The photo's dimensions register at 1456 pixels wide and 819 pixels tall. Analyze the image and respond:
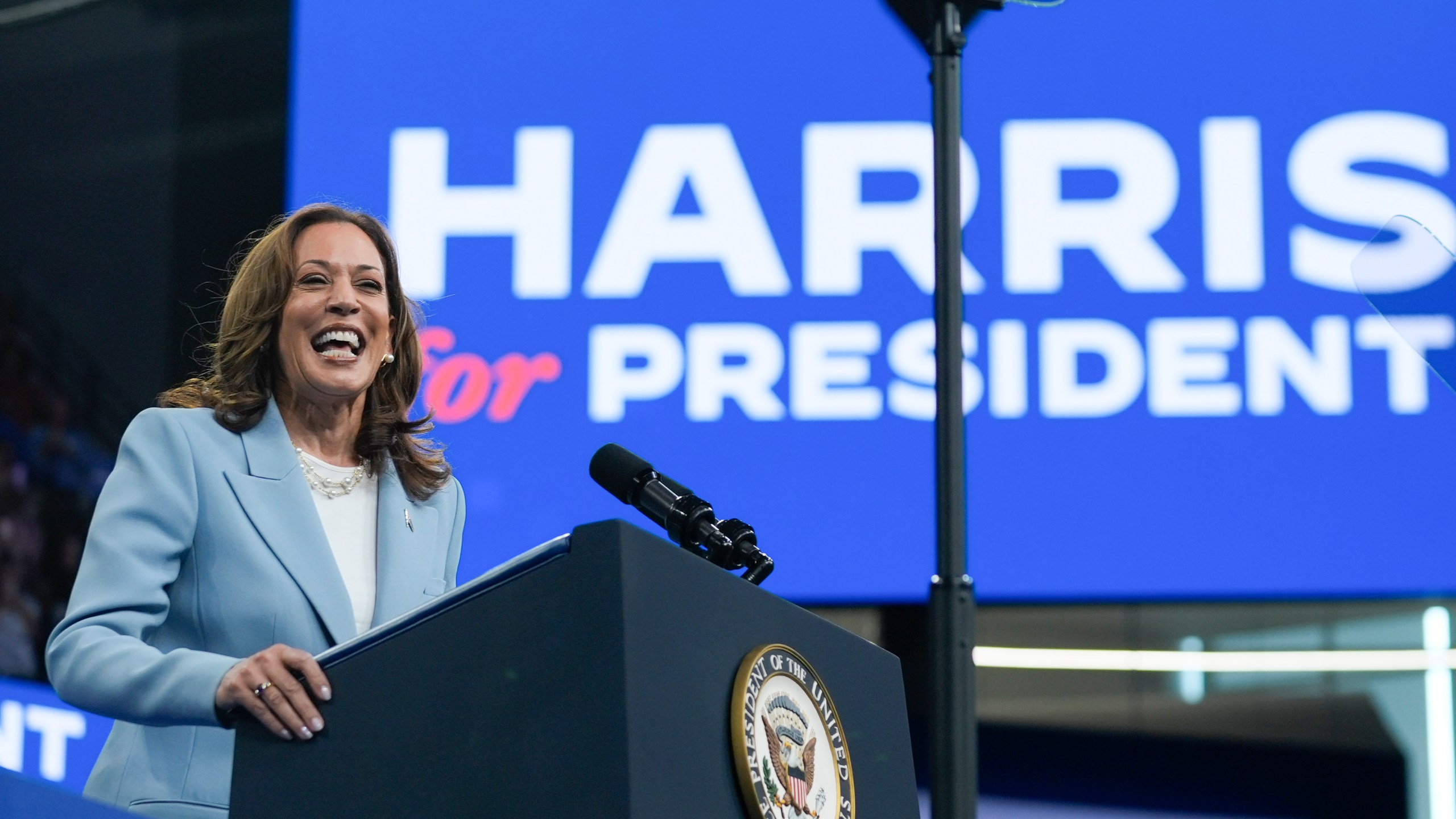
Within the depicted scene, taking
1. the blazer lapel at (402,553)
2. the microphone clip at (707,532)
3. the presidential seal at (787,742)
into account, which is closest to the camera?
the presidential seal at (787,742)

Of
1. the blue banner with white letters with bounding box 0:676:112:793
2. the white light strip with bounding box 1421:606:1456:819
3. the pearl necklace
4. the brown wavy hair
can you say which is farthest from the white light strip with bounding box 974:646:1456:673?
the blue banner with white letters with bounding box 0:676:112:793

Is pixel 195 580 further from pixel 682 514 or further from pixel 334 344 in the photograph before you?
pixel 682 514

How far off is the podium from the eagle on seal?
0.06 feet

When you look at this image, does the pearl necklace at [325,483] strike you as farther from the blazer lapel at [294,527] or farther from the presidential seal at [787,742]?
the presidential seal at [787,742]

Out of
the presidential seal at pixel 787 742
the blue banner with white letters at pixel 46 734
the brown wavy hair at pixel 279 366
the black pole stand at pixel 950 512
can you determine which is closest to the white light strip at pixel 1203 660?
the black pole stand at pixel 950 512

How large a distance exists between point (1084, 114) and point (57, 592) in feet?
10.1

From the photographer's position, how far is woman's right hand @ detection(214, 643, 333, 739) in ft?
2.99

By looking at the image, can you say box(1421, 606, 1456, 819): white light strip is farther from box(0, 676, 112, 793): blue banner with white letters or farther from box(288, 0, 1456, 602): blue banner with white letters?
box(0, 676, 112, 793): blue banner with white letters

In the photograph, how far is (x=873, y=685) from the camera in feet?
3.95

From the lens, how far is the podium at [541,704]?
81 centimetres

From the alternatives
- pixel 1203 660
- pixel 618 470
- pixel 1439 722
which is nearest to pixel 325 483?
pixel 618 470

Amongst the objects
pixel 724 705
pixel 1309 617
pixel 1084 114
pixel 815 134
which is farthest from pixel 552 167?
pixel 724 705

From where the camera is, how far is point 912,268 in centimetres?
330

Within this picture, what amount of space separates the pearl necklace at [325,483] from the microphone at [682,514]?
431 millimetres
